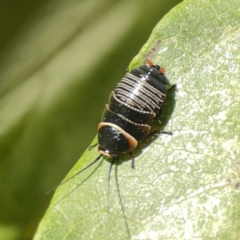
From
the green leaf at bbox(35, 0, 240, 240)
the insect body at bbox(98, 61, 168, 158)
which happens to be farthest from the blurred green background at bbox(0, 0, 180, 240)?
the green leaf at bbox(35, 0, 240, 240)

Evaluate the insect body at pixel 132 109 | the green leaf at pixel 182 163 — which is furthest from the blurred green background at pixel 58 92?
the green leaf at pixel 182 163

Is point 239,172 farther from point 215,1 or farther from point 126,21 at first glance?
point 126,21

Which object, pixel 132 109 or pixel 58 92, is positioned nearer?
pixel 132 109

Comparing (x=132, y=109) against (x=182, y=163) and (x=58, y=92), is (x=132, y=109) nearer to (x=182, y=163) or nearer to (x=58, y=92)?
(x=182, y=163)

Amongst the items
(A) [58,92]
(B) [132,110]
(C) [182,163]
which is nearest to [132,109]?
(B) [132,110]

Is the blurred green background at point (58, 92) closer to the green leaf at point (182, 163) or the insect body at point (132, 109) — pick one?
the insect body at point (132, 109)

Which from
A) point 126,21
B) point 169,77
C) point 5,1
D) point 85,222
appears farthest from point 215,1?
point 85,222
